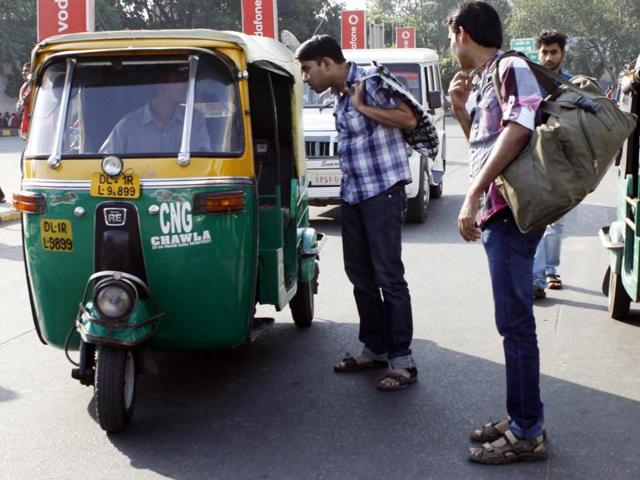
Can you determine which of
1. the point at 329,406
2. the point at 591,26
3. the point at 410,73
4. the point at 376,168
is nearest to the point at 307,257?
the point at 376,168

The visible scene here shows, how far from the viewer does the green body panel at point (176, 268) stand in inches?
181

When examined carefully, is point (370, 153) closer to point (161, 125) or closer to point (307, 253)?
point (161, 125)

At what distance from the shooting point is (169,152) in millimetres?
4652


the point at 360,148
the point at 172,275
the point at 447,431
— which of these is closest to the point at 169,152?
the point at 172,275

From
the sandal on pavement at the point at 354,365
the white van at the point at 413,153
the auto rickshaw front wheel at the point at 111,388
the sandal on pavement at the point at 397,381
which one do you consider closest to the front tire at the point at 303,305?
the sandal on pavement at the point at 354,365

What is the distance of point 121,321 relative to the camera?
14.3ft

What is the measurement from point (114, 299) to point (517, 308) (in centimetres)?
185

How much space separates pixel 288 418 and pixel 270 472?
2.23 ft

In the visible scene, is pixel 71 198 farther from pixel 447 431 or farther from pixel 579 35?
pixel 579 35

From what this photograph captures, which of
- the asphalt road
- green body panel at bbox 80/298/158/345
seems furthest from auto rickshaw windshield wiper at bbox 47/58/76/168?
the asphalt road

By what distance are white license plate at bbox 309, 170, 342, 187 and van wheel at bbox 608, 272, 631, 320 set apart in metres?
5.18

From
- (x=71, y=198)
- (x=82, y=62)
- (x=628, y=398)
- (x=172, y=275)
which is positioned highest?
(x=82, y=62)

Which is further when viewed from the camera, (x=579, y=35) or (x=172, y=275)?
(x=579, y=35)

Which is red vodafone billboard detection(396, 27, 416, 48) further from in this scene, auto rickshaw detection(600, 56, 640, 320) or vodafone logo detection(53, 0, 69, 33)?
auto rickshaw detection(600, 56, 640, 320)
